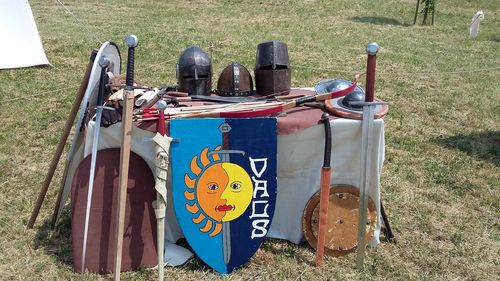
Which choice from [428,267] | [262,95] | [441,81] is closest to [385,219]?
[428,267]

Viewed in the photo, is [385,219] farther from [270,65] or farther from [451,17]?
[451,17]

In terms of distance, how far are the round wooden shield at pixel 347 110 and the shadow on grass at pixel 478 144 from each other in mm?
2200

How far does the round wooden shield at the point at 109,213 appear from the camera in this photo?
114 inches

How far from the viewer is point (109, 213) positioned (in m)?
2.92

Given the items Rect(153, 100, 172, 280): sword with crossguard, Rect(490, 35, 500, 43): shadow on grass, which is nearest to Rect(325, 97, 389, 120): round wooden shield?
Rect(153, 100, 172, 280): sword with crossguard

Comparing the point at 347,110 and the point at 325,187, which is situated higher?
the point at 347,110

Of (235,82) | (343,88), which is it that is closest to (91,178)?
(235,82)

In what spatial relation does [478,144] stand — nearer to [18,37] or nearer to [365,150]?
[365,150]

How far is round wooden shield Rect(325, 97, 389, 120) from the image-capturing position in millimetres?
3004

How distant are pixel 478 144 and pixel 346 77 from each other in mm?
2986

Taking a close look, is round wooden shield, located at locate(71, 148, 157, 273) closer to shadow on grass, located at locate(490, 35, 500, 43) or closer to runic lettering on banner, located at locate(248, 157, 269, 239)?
runic lettering on banner, located at locate(248, 157, 269, 239)

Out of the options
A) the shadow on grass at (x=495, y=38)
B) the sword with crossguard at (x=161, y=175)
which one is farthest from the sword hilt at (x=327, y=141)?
the shadow on grass at (x=495, y=38)

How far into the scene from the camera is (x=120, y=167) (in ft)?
8.89

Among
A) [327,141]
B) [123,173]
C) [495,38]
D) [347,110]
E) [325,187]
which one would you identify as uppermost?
[495,38]
